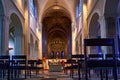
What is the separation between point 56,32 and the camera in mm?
46969

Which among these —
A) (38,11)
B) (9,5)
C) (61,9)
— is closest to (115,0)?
(9,5)

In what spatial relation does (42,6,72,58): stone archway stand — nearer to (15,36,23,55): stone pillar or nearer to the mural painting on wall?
the mural painting on wall

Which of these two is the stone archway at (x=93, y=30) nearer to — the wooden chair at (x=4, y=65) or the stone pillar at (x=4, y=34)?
the stone pillar at (x=4, y=34)

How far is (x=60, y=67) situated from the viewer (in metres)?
21.3

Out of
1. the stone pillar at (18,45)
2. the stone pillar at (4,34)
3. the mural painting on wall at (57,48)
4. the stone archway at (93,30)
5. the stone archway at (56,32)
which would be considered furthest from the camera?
the mural painting on wall at (57,48)

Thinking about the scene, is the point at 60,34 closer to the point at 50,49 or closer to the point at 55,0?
the point at 50,49

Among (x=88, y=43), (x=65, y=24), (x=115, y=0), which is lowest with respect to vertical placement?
(x=88, y=43)

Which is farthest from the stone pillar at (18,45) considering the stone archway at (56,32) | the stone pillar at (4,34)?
the stone archway at (56,32)

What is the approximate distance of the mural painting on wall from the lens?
159 ft

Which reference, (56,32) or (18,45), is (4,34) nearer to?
(18,45)

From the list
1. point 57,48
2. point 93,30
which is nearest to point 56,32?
point 57,48

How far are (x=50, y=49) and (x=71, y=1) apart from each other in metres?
23.6

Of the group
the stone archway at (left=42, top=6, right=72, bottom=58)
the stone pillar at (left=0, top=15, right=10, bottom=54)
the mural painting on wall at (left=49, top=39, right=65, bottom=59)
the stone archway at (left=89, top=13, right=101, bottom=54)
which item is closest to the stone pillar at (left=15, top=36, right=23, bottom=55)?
the stone pillar at (left=0, top=15, right=10, bottom=54)

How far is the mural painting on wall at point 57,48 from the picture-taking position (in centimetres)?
4853
